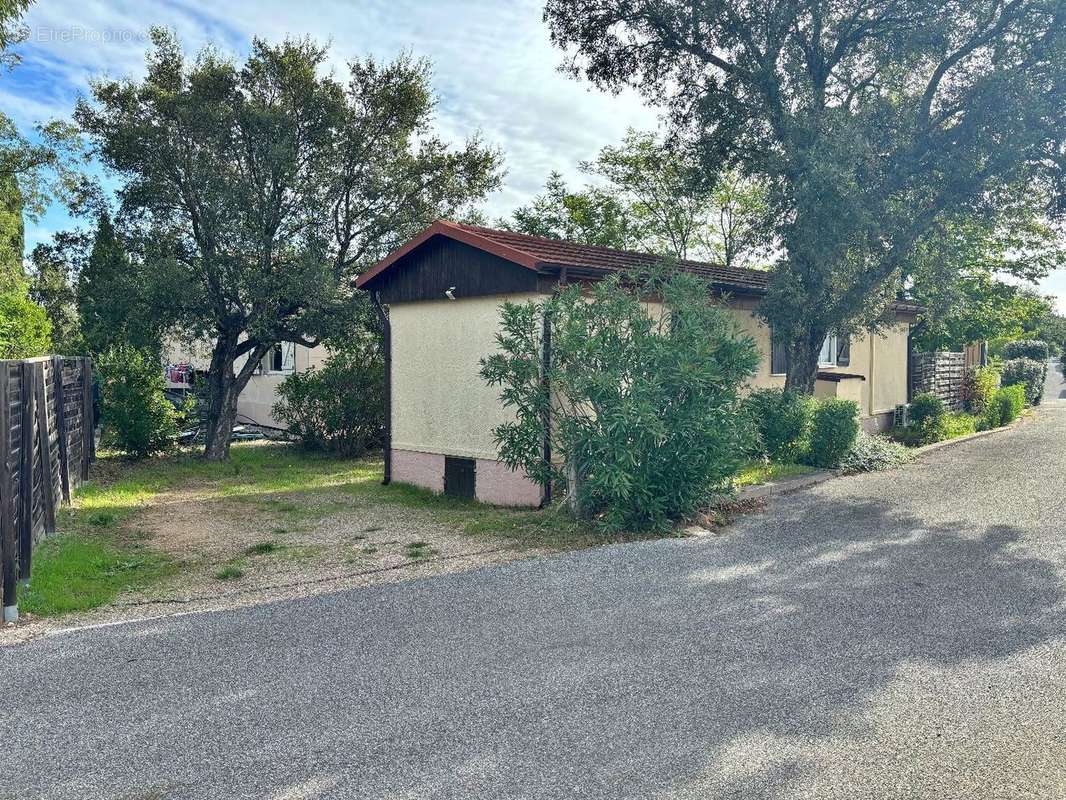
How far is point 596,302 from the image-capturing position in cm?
855

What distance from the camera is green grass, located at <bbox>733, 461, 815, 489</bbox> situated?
36.7 feet

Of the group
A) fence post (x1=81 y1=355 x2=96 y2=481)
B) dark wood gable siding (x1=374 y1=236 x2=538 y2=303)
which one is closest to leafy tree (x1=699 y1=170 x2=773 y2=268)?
dark wood gable siding (x1=374 y1=236 x2=538 y2=303)

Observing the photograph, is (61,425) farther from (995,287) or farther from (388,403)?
(995,287)

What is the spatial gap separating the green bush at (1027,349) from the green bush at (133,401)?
2908 centimetres

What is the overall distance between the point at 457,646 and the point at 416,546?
3.05 meters

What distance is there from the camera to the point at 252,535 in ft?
28.6

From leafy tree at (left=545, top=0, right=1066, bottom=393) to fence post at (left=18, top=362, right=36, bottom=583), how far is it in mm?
9598

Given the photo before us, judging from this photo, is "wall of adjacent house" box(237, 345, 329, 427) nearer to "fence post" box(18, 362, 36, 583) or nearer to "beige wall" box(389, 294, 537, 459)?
"beige wall" box(389, 294, 537, 459)

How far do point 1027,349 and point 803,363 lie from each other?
22.5m

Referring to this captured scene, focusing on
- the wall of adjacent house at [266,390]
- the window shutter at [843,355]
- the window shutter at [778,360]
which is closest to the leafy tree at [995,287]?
the window shutter at [843,355]

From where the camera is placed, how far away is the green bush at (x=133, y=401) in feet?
46.5

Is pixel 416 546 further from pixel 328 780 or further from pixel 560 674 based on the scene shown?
pixel 328 780

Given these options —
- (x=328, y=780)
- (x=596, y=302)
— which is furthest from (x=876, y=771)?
(x=596, y=302)

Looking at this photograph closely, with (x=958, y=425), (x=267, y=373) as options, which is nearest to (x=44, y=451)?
(x=267, y=373)
